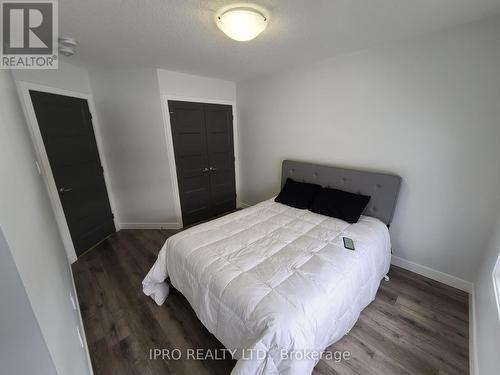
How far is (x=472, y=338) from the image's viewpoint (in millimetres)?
1565

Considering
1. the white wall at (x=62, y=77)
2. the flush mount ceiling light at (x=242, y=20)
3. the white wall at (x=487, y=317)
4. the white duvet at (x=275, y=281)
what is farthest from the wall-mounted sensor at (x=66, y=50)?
the white wall at (x=487, y=317)

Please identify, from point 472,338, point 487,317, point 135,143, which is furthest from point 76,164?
point 472,338

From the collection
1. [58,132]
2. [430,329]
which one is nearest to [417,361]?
[430,329]

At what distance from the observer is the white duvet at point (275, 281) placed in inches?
44.6

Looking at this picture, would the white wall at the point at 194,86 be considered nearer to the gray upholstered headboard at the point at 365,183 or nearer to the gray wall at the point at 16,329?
the gray upholstered headboard at the point at 365,183

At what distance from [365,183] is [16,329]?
2.74 meters

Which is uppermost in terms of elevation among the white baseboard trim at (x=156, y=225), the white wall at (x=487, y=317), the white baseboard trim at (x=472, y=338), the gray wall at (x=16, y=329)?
the gray wall at (x=16, y=329)

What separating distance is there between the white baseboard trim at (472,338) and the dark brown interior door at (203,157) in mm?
3303

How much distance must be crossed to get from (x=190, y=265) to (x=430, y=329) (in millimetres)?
1987

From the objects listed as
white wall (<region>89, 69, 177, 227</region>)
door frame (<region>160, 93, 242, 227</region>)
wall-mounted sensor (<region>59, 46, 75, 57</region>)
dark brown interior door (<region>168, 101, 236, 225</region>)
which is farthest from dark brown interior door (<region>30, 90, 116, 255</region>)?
dark brown interior door (<region>168, 101, 236, 225</region>)

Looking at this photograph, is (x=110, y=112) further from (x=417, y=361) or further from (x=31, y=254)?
(x=417, y=361)

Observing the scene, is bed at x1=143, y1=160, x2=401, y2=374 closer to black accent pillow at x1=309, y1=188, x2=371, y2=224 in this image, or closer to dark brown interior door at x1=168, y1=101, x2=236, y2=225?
black accent pillow at x1=309, y1=188, x2=371, y2=224

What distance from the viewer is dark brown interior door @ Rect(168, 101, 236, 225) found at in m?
3.16

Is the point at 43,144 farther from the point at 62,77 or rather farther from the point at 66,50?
the point at 66,50
